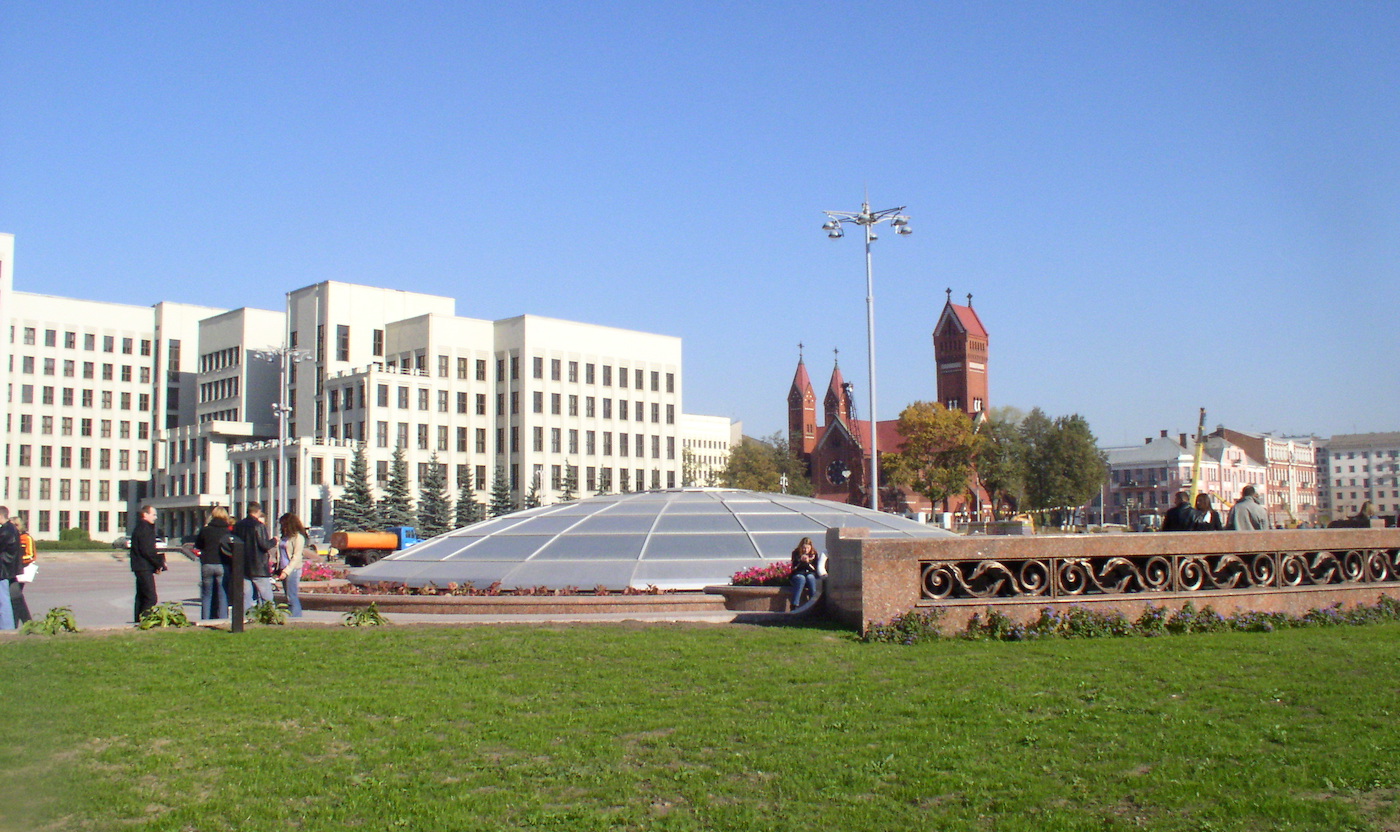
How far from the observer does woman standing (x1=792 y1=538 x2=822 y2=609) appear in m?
16.1

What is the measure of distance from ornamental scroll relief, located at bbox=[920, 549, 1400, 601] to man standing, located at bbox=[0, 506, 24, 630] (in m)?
10.4

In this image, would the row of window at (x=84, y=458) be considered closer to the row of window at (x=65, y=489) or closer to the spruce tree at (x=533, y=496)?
the row of window at (x=65, y=489)

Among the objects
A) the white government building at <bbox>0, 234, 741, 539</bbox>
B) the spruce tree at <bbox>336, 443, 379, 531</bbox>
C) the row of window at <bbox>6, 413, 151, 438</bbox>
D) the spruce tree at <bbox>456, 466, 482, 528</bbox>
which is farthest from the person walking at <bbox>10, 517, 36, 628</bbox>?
the row of window at <bbox>6, 413, 151, 438</bbox>

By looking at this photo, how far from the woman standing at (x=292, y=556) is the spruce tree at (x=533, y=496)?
48689 millimetres

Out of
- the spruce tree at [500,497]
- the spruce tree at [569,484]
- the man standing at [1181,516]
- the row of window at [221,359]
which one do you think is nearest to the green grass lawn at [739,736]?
the man standing at [1181,516]

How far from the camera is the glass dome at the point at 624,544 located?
20.0 m

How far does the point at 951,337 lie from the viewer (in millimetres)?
119250

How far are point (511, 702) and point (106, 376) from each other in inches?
3414

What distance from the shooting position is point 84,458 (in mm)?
85312

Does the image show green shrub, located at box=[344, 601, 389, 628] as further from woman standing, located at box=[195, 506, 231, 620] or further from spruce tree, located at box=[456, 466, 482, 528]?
spruce tree, located at box=[456, 466, 482, 528]

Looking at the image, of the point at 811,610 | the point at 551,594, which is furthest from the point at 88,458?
the point at 811,610

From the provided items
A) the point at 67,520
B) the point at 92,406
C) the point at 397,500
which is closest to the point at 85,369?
the point at 92,406

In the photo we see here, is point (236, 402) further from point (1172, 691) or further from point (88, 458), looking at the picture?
point (1172, 691)

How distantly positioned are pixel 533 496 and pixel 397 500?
9862mm
